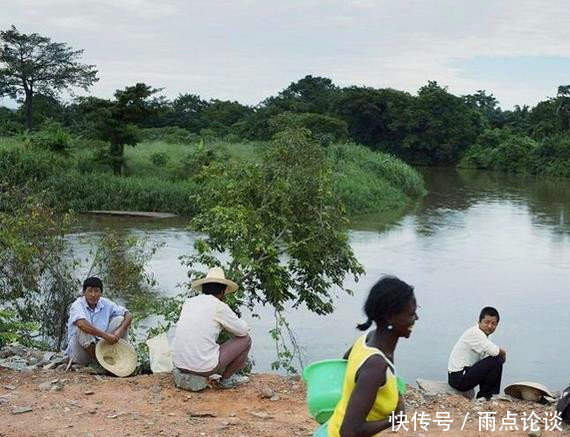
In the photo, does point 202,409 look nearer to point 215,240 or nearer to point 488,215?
point 215,240

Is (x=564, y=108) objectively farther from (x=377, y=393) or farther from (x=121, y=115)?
(x=377, y=393)

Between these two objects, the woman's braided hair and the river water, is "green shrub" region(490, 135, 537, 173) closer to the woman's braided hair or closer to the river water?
the river water

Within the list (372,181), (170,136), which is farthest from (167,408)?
(170,136)

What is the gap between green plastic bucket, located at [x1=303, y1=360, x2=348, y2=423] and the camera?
8.18 ft

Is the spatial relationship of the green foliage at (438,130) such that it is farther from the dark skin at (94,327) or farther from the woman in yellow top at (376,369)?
the woman in yellow top at (376,369)

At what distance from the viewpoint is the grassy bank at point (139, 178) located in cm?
2061

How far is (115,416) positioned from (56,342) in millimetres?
3839

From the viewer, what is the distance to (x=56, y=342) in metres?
8.16

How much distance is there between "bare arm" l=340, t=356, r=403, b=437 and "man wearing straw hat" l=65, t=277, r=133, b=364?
354 centimetres

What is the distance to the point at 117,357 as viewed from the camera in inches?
225

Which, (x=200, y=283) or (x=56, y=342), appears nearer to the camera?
(x=200, y=283)

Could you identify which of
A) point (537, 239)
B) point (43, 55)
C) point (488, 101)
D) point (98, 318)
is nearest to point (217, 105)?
point (43, 55)

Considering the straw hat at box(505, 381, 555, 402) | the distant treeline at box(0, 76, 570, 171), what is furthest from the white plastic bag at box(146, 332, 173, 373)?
the distant treeline at box(0, 76, 570, 171)

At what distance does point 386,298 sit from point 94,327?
354cm
